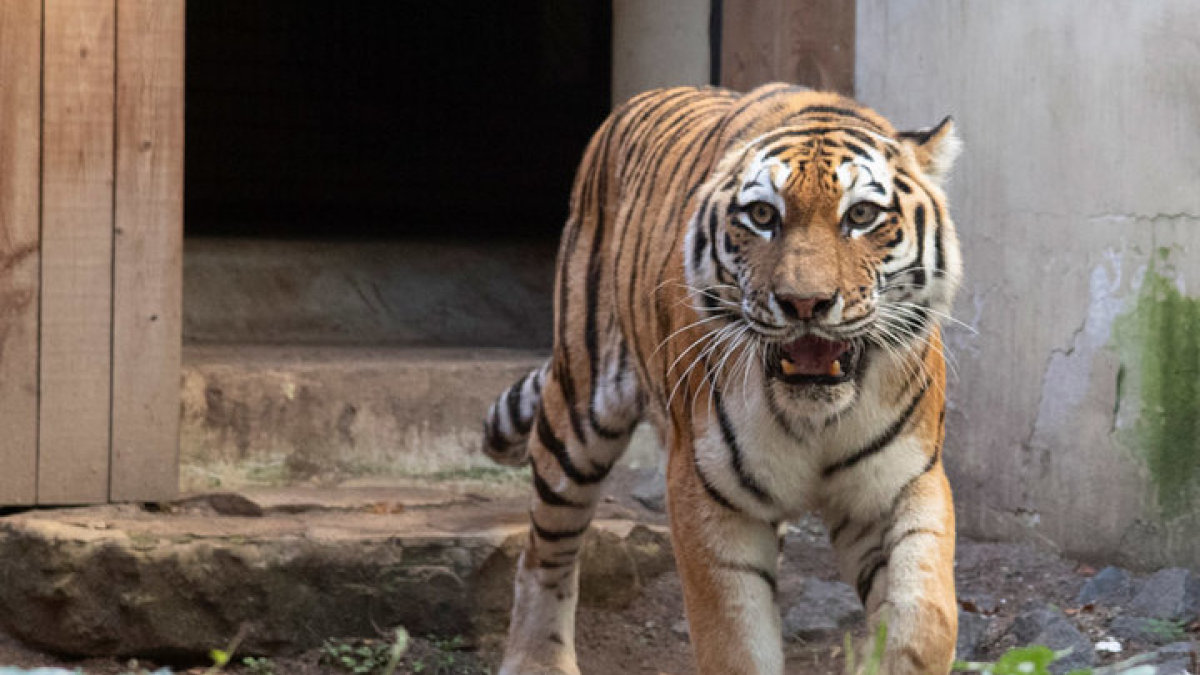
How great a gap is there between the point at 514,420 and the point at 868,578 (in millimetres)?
1769

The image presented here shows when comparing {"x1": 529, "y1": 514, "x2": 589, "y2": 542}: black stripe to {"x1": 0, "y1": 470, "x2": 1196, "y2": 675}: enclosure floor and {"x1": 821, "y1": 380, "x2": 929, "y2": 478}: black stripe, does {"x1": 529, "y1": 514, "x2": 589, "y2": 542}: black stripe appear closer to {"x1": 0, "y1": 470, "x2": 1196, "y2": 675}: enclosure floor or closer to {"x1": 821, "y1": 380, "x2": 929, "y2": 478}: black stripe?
{"x1": 0, "y1": 470, "x2": 1196, "y2": 675}: enclosure floor

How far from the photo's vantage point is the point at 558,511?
456 cm

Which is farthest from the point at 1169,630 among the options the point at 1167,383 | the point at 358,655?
the point at 358,655

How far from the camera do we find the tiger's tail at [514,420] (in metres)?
4.88

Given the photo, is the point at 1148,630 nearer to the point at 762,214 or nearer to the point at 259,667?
the point at 762,214

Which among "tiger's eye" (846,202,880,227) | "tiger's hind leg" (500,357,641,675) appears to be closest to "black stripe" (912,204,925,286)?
"tiger's eye" (846,202,880,227)

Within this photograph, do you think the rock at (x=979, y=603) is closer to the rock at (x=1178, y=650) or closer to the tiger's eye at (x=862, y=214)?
the rock at (x=1178, y=650)

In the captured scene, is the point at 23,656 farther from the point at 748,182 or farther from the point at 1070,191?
the point at 1070,191

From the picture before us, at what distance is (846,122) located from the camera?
3379 mm

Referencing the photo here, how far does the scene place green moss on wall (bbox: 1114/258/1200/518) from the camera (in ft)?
15.6

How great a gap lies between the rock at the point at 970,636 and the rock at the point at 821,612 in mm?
460

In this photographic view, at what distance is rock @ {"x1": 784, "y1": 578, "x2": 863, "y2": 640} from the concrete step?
3.17ft

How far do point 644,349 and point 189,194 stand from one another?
256 inches

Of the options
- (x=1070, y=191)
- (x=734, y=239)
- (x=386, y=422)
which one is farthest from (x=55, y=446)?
(x=1070, y=191)
